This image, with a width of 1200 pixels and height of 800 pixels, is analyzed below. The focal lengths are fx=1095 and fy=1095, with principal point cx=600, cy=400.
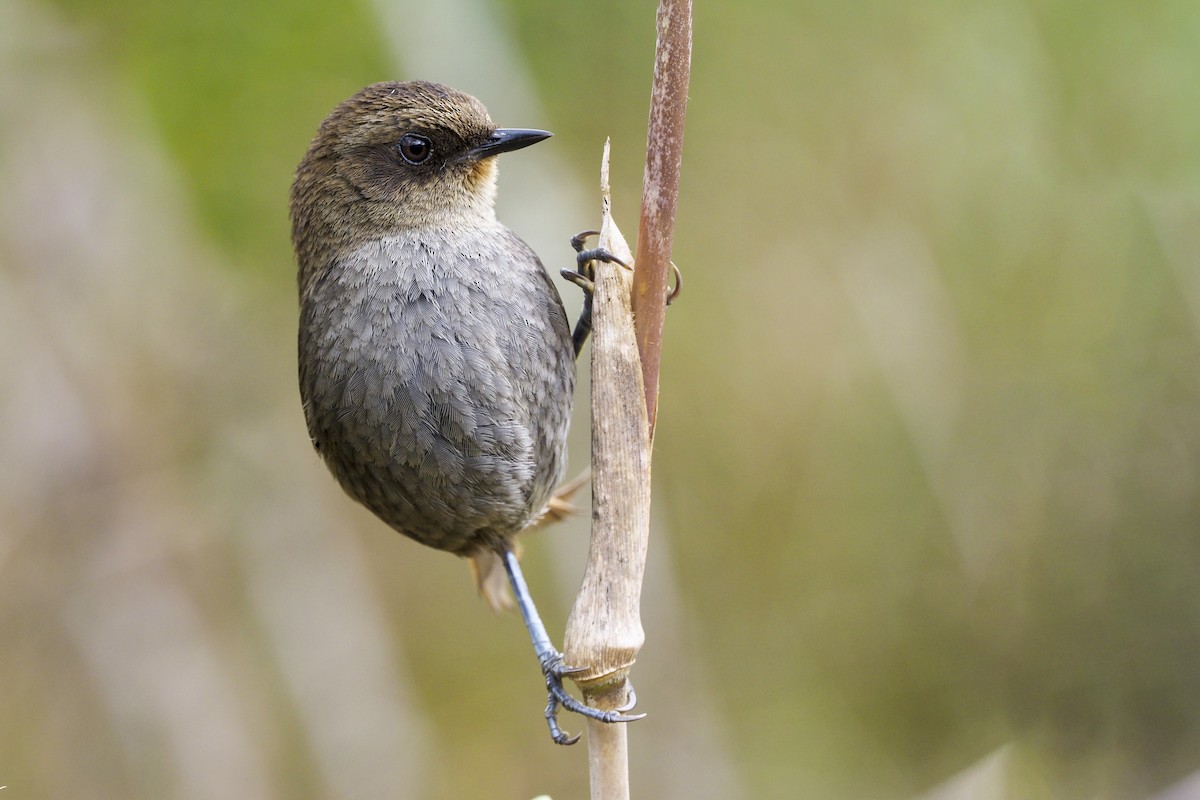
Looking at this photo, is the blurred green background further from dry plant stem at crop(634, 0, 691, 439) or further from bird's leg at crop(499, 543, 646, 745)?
dry plant stem at crop(634, 0, 691, 439)

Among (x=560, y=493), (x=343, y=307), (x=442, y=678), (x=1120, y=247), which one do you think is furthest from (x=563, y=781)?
(x=1120, y=247)

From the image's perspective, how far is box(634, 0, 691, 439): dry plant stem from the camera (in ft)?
6.46

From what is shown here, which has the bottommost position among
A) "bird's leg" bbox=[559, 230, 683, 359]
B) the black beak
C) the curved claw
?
the curved claw

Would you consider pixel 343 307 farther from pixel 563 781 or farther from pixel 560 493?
pixel 563 781

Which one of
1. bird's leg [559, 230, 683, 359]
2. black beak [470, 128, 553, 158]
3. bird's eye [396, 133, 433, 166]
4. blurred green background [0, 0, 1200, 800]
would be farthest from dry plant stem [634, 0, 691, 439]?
blurred green background [0, 0, 1200, 800]

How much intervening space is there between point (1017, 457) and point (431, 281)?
2.60 metres

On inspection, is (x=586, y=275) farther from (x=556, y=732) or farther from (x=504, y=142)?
(x=556, y=732)

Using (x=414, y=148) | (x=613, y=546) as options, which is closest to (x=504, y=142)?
(x=414, y=148)

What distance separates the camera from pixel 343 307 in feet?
9.71

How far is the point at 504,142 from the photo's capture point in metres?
3.07

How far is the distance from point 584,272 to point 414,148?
0.61 metres

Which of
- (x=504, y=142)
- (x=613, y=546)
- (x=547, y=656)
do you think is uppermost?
(x=504, y=142)

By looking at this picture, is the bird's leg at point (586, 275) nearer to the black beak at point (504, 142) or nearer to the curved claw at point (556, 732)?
the black beak at point (504, 142)

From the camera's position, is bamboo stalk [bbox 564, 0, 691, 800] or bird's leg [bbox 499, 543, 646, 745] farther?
bird's leg [bbox 499, 543, 646, 745]
